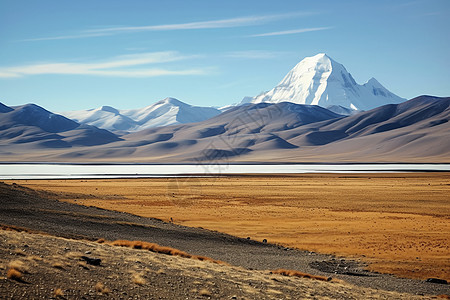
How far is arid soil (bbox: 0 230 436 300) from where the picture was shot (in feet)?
37.6

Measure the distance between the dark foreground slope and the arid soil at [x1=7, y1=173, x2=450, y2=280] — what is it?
5.70 feet

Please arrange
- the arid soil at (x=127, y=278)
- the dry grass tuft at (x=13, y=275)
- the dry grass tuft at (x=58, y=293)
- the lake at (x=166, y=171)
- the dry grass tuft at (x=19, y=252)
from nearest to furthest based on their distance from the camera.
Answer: the dry grass tuft at (x=58, y=293) < the dry grass tuft at (x=13, y=275) < the arid soil at (x=127, y=278) < the dry grass tuft at (x=19, y=252) < the lake at (x=166, y=171)

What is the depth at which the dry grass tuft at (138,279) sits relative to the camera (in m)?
12.9

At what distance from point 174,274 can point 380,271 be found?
909 cm

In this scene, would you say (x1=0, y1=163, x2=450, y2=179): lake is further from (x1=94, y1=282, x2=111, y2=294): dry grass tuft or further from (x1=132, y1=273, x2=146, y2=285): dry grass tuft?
(x1=94, y1=282, x2=111, y2=294): dry grass tuft

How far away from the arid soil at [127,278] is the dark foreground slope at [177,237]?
2.01m

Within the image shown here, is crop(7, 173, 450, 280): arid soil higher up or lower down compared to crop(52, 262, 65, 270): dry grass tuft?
lower down

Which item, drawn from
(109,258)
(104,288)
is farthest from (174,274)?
(104,288)

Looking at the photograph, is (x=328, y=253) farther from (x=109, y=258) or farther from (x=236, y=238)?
(x=109, y=258)

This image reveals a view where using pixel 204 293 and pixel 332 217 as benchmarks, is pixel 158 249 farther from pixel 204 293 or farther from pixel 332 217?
pixel 332 217

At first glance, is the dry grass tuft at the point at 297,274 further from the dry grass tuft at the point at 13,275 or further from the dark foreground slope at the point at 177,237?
the dry grass tuft at the point at 13,275

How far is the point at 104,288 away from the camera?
39.1 feet

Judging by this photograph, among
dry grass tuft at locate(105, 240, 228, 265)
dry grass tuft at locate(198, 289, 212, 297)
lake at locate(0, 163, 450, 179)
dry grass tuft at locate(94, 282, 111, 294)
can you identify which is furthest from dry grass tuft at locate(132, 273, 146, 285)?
lake at locate(0, 163, 450, 179)

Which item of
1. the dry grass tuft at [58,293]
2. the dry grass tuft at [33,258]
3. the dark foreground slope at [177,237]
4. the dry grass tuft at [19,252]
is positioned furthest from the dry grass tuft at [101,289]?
the dark foreground slope at [177,237]
